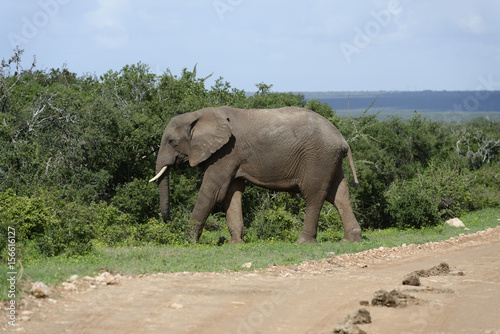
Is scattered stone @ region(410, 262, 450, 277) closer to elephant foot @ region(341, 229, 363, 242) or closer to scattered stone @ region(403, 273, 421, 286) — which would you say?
scattered stone @ region(403, 273, 421, 286)

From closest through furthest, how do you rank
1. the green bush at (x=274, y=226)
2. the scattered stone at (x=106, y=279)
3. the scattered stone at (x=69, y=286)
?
the scattered stone at (x=69, y=286), the scattered stone at (x=106, y=279), the green bush at (x=274, y=226)

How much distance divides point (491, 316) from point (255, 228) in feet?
28.6

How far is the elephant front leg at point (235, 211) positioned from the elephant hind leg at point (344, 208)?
2.05 metres

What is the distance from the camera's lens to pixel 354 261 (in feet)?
41.2

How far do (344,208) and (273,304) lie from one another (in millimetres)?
7210

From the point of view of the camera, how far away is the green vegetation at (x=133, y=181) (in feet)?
47.8

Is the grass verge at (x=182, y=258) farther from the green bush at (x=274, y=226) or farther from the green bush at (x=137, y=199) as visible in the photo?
the green bush at (x=137, y=199)

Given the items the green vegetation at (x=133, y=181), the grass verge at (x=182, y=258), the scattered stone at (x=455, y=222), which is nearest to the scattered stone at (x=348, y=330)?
the grass verge at (x=182, y=258)

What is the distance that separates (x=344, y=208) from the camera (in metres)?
15.6

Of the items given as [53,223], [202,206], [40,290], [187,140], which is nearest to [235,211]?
[202,206]

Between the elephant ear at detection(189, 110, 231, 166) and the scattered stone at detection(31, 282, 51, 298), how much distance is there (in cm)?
707

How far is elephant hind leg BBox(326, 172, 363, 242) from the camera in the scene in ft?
51.0

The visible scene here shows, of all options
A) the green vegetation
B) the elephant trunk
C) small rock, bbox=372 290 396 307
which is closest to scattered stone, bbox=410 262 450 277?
small rock, bbox=372 290 396 307

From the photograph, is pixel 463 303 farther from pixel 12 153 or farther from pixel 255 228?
pixel 12 153
